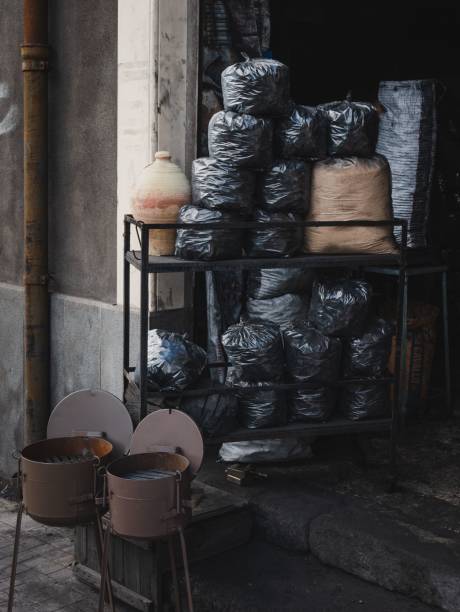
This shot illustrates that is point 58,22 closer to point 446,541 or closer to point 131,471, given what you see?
point 131,471

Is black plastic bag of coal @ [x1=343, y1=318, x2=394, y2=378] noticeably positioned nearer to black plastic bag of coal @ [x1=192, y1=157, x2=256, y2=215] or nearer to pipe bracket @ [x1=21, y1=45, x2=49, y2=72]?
black plastic bag of coal @ [x1=192, y1=157, x2=256, y2=215]

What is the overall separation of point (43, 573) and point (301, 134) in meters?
3.14

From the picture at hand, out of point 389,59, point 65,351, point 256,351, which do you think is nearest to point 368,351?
point 256,351

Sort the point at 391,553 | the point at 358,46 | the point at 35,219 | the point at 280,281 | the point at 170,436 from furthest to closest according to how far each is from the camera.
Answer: the point at 358,46
the point at 35,219
the point at 280,281
the point at 391,553
the point at 170,436

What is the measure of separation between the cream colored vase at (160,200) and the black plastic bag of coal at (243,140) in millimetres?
363

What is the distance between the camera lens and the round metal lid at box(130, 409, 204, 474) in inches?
167

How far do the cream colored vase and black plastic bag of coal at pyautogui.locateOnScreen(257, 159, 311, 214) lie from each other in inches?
19.5

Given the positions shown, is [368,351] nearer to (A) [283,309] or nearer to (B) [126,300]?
(A) [283,309]

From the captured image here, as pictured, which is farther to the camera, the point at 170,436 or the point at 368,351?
the point at 368,351

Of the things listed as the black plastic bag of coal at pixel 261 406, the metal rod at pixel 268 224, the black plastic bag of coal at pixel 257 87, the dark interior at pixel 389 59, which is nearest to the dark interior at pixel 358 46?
the dark interior at pixel 389 59

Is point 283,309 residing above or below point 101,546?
above

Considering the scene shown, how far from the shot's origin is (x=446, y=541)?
4.57m

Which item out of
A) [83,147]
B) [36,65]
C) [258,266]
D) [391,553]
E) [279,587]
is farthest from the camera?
[36,65]

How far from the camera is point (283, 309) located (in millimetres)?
5797
